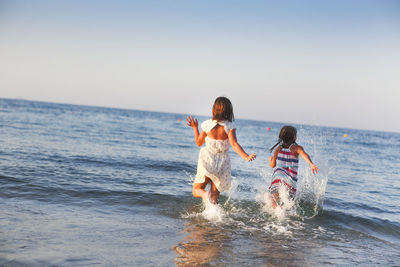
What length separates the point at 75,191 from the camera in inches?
282

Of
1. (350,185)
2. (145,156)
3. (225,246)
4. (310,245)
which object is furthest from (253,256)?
(145,156)

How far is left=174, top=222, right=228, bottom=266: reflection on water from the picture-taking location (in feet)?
12.5

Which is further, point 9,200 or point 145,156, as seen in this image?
point 145,156

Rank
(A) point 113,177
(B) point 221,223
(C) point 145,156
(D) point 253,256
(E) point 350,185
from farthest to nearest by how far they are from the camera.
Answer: (C) point 145,156 < (E) point 350,185 < (A) point 113,177 < (B) point 221,223 < (D) point 253,256

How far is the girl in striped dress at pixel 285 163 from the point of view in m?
5.95

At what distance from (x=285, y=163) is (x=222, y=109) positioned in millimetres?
1889

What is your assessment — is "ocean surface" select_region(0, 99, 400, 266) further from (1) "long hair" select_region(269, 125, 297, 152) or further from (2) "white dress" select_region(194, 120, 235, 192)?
(1) "long hair" select_region(269, 125, 297, 152)

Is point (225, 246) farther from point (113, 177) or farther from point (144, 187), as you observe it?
point (113, 177)

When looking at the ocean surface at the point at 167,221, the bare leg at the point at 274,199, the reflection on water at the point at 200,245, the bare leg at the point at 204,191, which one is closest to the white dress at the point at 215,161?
the bare leg at the point at 204,191

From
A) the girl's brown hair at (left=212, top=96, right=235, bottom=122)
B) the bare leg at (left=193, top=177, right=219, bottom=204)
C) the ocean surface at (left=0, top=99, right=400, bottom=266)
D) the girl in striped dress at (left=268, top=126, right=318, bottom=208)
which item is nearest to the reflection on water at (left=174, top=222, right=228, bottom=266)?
the ocean surface at (left=0, top=99, right=400, bottom=266)

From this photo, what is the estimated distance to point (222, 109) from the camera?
516 centimetres

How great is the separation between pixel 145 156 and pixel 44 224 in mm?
9063

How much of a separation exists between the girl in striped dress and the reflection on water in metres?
1.61

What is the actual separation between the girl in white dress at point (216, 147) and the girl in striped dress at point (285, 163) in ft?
3.78
